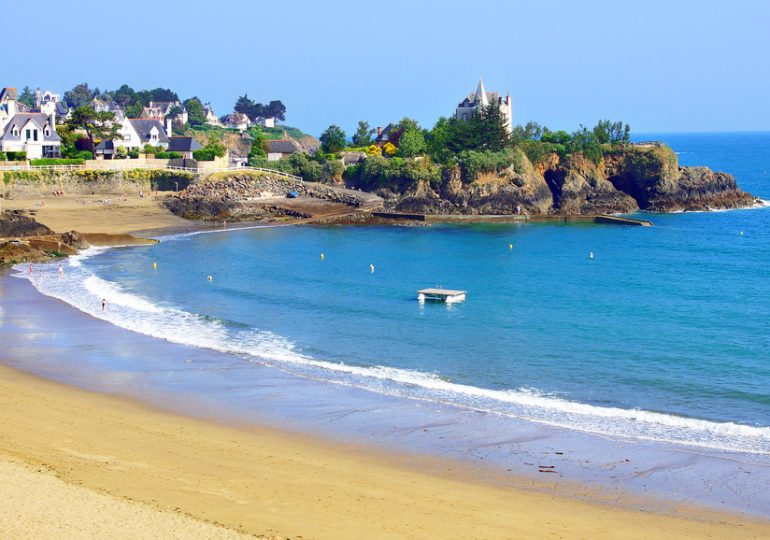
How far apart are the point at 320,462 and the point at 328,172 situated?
234 feet

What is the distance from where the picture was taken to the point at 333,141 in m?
102

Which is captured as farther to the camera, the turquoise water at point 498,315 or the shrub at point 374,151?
the shrub at point 374,151

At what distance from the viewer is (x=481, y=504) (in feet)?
61.6

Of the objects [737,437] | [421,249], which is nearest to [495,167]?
[421,249]

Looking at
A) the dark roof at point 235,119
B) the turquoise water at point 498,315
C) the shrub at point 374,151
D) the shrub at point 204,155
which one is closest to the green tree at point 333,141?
the shrub at point 374,151

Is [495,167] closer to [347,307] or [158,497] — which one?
[347,307]

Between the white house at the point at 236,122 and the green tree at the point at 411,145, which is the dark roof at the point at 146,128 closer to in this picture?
the green tree at the point at 411,145

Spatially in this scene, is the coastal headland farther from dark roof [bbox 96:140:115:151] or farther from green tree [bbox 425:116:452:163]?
green tree [bbox 425:116:452:163]

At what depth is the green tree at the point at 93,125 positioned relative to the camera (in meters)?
89.9

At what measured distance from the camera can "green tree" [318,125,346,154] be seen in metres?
102

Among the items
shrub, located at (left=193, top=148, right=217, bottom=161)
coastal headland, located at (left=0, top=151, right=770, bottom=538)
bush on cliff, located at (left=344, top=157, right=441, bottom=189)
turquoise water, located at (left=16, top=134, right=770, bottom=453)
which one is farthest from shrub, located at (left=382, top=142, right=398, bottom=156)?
coastal headland, located at (left=0, top=151, right=770, bottom=538)

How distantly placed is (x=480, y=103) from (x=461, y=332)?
6814cm

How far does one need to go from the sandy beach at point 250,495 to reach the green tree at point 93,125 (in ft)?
233

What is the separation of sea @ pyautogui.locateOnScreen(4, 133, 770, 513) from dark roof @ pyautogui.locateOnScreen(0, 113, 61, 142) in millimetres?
30929
